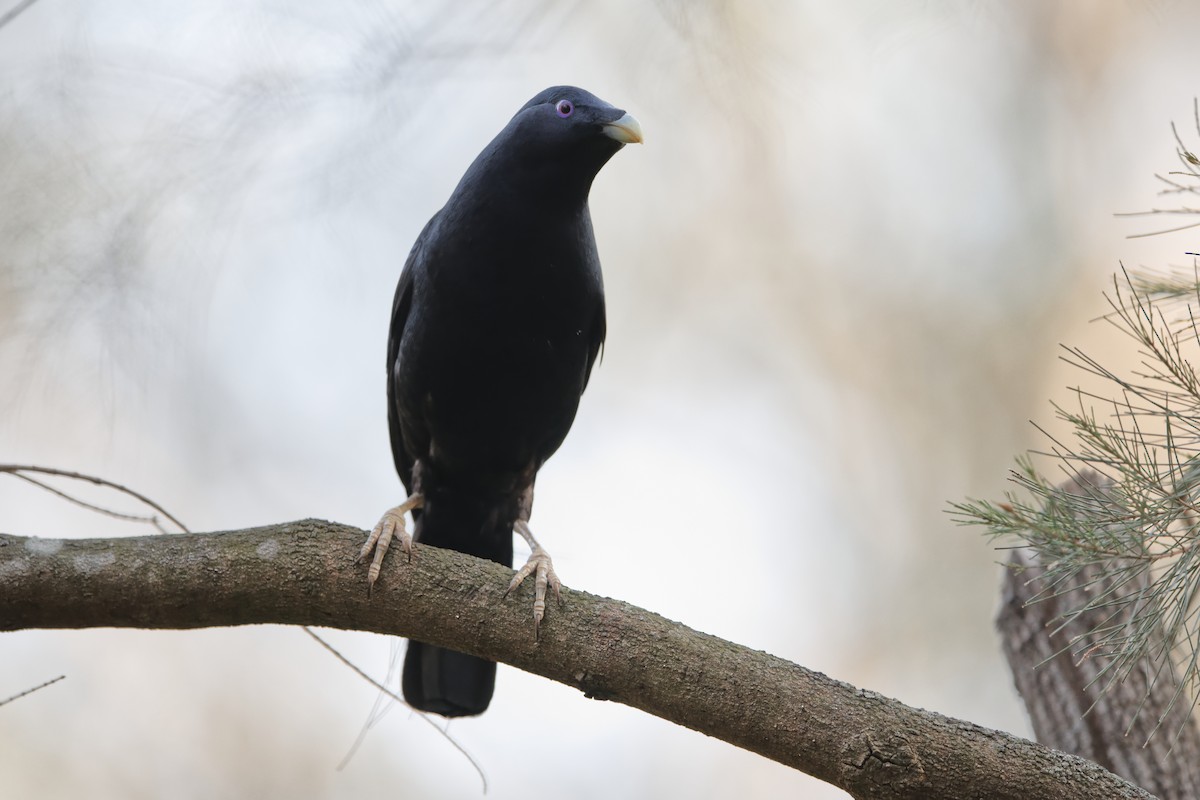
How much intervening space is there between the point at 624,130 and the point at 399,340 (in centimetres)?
113

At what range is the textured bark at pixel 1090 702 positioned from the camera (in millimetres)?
3285

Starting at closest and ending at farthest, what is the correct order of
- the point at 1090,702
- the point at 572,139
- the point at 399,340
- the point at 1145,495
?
the point at 1145,495, the point at 1090,702, the point at 572,139, the point at 399,340

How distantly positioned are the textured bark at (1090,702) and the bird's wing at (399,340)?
214cm

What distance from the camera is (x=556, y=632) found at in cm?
251

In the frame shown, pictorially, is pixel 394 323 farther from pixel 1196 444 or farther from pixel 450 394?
pixel 1196 444

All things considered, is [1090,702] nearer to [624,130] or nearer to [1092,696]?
[1092,696]

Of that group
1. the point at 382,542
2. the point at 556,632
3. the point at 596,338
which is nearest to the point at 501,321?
the point at 596,338

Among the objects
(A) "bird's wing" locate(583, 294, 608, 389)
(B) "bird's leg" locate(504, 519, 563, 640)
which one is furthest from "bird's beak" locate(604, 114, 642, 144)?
(B) "bird's leg" locate(504, 519, 563, 640)

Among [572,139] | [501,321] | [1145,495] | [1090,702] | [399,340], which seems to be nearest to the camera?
[1145,495]

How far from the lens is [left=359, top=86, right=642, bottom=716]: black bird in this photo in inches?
140

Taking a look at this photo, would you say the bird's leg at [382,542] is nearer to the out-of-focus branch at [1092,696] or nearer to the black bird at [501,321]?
the black bird at [501,321]

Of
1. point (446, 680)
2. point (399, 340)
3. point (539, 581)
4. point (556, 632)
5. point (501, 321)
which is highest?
point (399, 340)

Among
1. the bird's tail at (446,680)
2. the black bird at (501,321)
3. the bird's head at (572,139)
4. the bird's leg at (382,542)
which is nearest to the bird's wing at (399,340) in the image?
the black bird at (501,321)

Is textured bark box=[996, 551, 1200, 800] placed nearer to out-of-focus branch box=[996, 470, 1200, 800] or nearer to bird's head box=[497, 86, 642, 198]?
out-of-focus branch box=[996, 470, 1200, 800]
